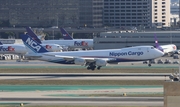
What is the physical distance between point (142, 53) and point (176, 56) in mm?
45157

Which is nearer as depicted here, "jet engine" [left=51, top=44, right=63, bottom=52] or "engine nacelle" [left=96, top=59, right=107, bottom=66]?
"engine nacelle" [left=96, top=59, right=107, bottom=66]

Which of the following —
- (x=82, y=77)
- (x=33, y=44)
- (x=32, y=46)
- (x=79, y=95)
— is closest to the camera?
(x=79, y=95)

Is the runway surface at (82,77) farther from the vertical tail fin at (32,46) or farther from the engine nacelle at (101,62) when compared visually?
the vertical tail fin at (32,46)

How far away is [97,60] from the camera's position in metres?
99.0

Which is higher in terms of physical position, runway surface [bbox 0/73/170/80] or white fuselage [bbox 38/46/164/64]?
white fuselage [bbox 38/46/164/64]

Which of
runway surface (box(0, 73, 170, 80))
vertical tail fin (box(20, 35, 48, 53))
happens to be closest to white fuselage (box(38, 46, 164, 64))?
vertical tail fin (box(20, 35, 48, 53))

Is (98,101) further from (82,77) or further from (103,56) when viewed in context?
(103,56)

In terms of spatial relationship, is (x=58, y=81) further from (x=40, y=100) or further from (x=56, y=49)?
(x=56, y=49)

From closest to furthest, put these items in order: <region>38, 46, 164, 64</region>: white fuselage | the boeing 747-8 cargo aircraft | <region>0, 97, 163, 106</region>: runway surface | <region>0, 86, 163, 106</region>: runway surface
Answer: <region>0, 97, 163, 106</region>: runway surface
<region>0, 86, 163, 106</region>: runway surface
the boeing 747-8 cargo aircraft
<region>38, 46, 164, 64</region>: white fuselage

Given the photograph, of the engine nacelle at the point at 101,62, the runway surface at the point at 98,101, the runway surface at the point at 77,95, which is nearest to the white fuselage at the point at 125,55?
the engine nacelle at the point at 101,62

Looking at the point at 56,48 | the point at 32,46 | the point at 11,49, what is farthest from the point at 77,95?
the point at 56,48

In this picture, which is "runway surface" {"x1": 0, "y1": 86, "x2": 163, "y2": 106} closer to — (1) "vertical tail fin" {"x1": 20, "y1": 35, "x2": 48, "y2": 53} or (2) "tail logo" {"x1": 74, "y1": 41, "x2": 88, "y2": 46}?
(1) "vertical tail fin" {"x1": 20, "y1": 35, "x2": 48, "y2": 53}

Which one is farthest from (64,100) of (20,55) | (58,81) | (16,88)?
(20,55)

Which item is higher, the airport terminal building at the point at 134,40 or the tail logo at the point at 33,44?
the tail logo at the point at 33,44
